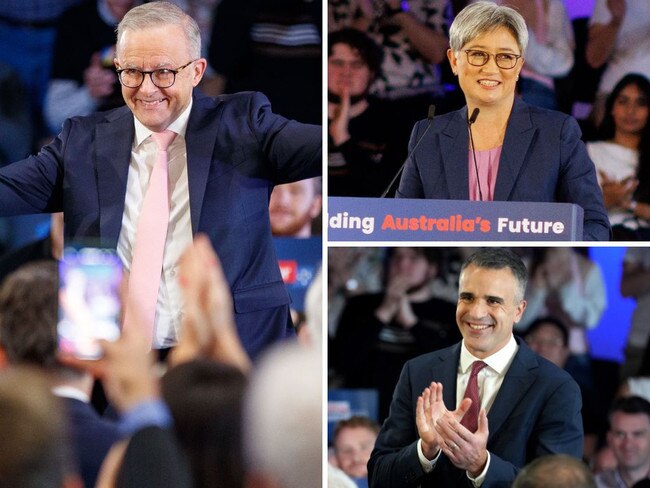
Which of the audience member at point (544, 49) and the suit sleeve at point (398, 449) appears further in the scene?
the audience member at point (544, 49)

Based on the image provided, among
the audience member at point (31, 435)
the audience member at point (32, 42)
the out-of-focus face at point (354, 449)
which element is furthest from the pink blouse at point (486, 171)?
the audience member at point (31, 435)

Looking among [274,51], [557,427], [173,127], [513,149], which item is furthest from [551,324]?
[173,127]

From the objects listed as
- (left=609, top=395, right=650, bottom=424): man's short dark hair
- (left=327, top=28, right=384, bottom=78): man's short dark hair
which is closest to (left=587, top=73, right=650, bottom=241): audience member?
(left=609, top=395, right=650, bottom=424): man's short dark hair

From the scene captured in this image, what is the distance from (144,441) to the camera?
3217 mm

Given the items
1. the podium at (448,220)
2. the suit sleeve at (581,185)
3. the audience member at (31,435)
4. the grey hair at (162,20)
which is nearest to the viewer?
the audience member at (31,435)

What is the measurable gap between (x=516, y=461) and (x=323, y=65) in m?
1.42

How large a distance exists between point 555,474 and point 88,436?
1507 mm

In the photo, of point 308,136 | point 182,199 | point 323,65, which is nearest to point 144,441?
point 182,199

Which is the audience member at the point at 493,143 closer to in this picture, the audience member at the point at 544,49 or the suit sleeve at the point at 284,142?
the audience member at the point at 544,49

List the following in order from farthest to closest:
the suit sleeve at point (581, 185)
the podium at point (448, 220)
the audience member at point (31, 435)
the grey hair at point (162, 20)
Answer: the suit sleeve at point (581, 185)
the podium at point (448, 220)
the grey hair at point (162, 20)
the audience member at point (31, 435)

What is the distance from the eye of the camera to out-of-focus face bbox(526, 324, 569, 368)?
11.3ft

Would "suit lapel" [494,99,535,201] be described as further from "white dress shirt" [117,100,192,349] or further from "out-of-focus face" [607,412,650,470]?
"white dress shirt" [117,100,192,349]

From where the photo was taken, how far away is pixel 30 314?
3.19 metres

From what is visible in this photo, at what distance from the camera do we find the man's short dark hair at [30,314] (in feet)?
10.4
